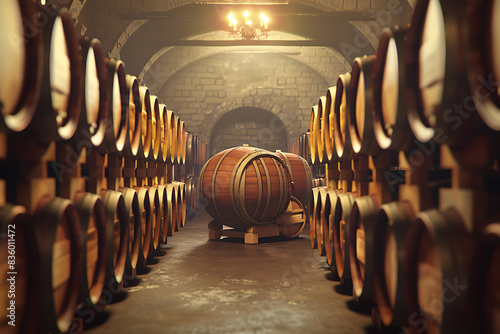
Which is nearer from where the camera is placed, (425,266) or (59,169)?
(425,266)

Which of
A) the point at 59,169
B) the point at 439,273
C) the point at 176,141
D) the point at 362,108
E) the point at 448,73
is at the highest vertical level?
the point at 176,141

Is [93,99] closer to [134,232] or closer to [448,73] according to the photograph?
[134,232]

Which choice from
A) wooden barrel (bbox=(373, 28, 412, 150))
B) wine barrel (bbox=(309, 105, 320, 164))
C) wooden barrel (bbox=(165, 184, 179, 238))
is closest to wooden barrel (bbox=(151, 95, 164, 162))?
wooden barrel (bbox=(165, 184, 179, 238))

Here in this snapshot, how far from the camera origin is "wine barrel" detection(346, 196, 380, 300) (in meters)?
2.42

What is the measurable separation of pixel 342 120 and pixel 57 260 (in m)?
2.30

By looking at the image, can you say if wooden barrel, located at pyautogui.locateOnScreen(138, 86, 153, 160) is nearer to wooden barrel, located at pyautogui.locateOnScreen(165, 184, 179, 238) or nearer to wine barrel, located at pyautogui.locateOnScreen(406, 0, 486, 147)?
wooden barrel, located at pyautogui.locateOnScreen(165, 184, 179, 238)

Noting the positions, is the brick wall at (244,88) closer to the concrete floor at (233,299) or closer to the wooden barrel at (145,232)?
the concrete floor at (233,299)

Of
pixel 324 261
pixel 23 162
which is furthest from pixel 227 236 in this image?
pixel 23 162

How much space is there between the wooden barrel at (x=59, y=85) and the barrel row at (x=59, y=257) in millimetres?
328

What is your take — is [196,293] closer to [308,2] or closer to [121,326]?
→ [121,326]

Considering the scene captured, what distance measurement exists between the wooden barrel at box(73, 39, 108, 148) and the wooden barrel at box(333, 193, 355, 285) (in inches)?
65.6

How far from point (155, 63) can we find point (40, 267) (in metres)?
13.1

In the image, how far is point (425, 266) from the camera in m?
1.78

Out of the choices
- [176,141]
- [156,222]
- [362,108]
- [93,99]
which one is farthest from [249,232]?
[93,99]
